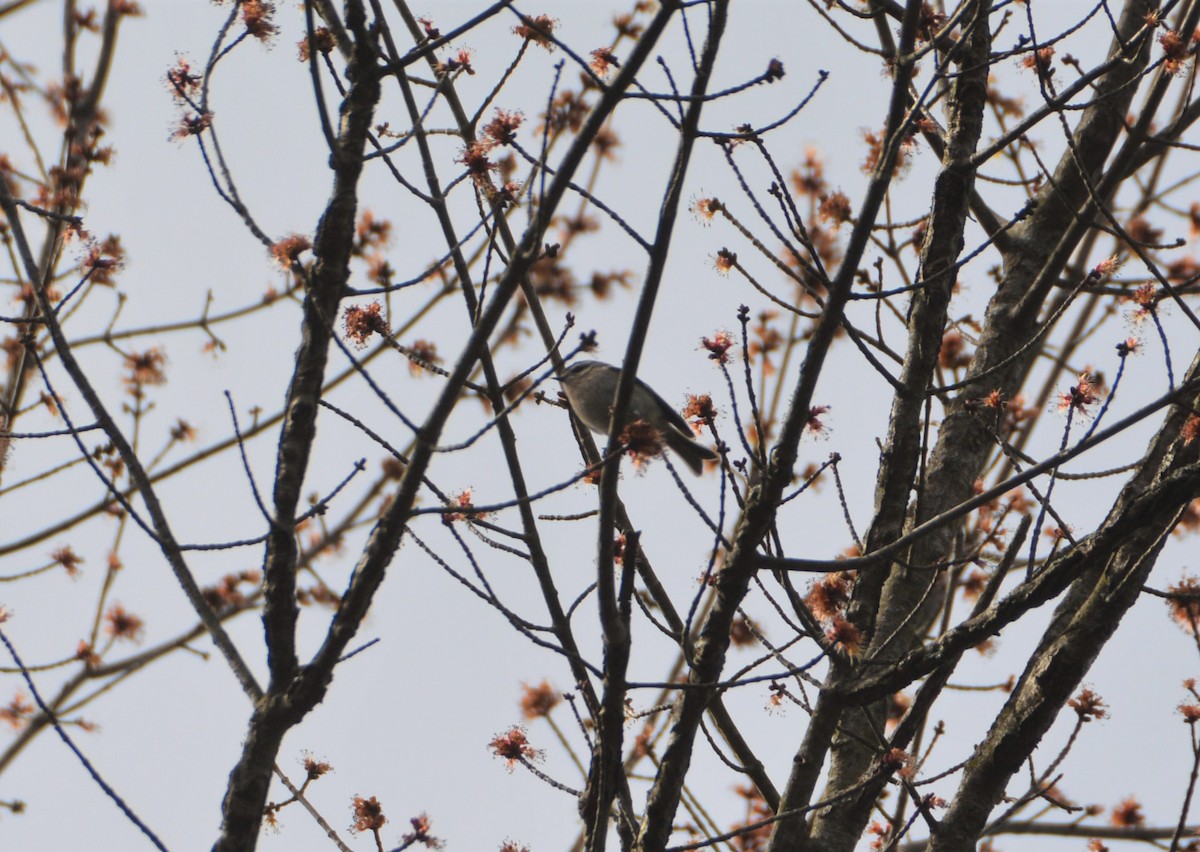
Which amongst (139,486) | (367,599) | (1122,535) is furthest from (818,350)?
(139,486)

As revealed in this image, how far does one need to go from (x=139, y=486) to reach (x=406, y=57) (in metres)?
1.25

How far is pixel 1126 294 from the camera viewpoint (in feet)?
14.5

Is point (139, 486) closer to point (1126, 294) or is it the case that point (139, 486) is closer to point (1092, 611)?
point (1092, 611)

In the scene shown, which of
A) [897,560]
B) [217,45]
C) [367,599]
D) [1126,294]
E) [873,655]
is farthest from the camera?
[1126,294]

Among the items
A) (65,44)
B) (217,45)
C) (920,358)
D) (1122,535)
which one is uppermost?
(65,44)

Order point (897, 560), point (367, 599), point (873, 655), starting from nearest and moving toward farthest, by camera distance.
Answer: point (367, 599) < point (873, 655) < point (897, 560)

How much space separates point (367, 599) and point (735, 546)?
909 millimetres

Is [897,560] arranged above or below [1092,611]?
above

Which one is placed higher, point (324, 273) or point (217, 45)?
point (217, 45)

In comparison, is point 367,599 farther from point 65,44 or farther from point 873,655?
point 65,44

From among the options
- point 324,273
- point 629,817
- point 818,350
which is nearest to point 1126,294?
point 818,350

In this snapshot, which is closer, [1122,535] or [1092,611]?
[1122,535]

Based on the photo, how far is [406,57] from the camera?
2.93m

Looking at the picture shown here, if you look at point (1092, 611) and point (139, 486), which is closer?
point (139, 486)
